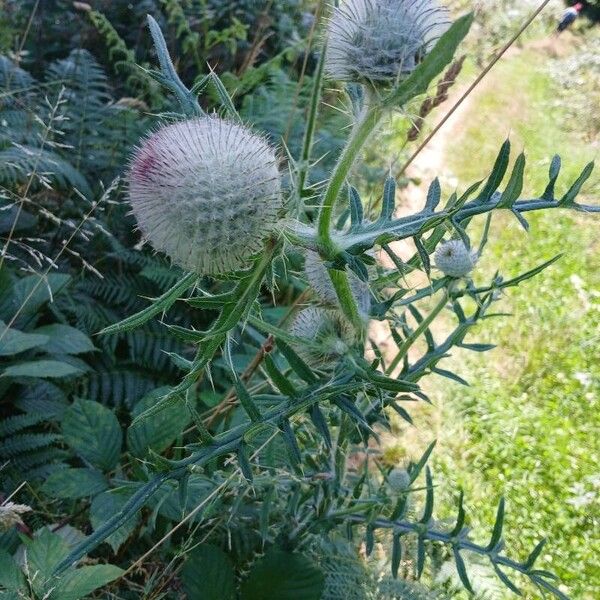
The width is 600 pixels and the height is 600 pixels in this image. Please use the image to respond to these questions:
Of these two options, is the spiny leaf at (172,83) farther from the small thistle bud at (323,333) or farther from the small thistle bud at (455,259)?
the small thistle bud at (455,259)

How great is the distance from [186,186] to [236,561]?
57.1 inches

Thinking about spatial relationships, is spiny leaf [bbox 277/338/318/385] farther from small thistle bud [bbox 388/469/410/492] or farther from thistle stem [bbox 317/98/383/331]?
small thistle bud [bbox 388/469/410/492]

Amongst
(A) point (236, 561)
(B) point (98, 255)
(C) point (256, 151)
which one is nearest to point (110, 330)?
(C) point (256, 151)

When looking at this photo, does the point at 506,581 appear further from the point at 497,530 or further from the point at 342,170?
the point at 342,170

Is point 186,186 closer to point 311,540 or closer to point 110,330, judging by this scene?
point 110,330

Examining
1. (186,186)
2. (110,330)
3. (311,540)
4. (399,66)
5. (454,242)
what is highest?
(399,66)

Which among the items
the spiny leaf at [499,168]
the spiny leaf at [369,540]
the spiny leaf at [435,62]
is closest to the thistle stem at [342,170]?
the spiny leaf at [435,62]

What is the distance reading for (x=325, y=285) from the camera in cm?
148

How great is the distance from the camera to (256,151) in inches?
47.6

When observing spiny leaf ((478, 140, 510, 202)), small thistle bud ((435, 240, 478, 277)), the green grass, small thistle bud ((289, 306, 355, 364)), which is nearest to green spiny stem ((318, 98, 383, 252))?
spiny leaf ((478, 140, 510, 202))

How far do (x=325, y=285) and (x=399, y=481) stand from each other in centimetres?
72

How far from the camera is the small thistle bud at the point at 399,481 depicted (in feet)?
6.23

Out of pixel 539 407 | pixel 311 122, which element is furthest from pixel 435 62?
pixel 539 407

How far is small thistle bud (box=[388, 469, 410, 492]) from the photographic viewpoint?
190cm
